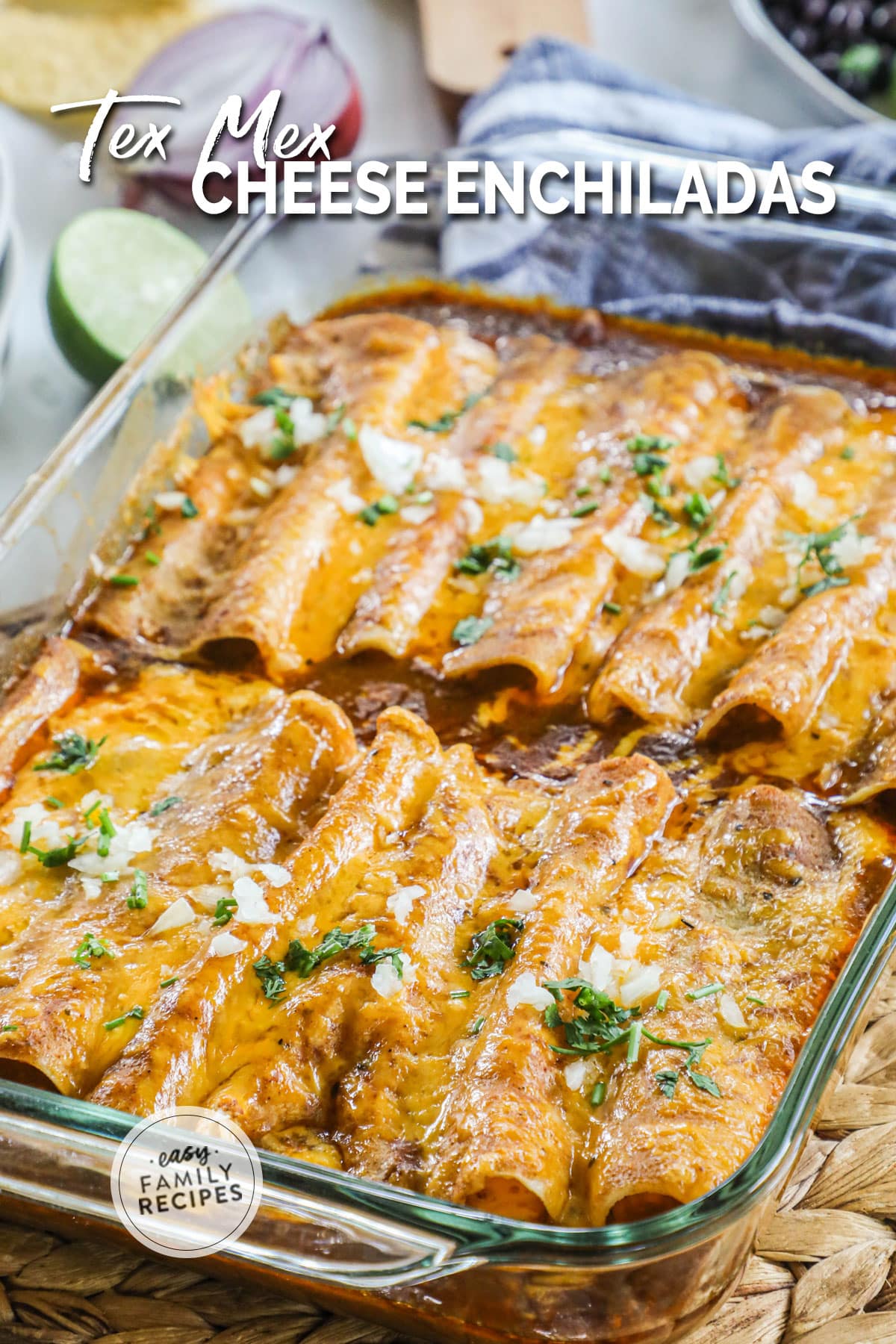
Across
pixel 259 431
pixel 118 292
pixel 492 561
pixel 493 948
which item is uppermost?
pixel 118 292

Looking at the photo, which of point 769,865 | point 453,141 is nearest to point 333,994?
point 769,865

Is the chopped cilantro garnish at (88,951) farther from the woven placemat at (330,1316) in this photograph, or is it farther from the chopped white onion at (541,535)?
the chopped white onion at (541,535)

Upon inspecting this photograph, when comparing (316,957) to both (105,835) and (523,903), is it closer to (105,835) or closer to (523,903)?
(523,903)

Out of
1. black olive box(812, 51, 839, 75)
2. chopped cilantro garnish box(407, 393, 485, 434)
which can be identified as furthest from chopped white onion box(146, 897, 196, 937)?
black olive box(812, 51, 839, 75)

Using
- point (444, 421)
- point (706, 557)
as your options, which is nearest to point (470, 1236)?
point (706, 557)

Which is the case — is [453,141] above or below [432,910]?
above

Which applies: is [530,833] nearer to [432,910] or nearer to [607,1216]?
[432,910]
